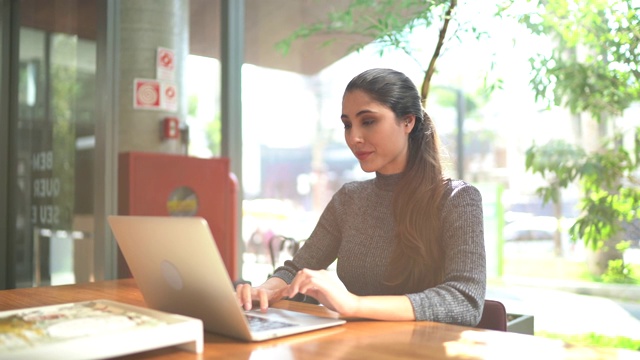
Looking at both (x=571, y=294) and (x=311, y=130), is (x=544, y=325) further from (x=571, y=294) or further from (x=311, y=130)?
(x=311, y=130)

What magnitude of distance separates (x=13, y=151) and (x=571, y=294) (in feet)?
10.8

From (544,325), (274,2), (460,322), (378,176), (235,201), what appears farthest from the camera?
(274,2)

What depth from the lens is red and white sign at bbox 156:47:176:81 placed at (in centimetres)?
399

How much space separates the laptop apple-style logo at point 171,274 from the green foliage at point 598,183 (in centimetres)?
236

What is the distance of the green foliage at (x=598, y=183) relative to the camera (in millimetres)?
3010

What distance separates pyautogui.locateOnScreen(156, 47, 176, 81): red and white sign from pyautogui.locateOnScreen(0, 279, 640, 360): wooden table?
2975 mm

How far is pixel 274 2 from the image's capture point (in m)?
4.56

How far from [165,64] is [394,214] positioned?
2.53 metres

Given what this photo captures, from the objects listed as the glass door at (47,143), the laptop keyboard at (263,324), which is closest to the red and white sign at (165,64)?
the glass door at (47,143)

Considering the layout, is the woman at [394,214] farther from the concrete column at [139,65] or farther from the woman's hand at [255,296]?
the concrete column at [139,65]

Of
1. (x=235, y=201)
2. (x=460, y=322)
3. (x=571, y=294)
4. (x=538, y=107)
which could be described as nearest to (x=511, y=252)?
(x=571, y=294)

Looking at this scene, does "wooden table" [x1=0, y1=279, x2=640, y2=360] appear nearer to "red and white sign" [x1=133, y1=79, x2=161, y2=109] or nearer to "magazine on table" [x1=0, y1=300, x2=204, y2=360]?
"magazine on table" [x1=0, y1=300, x2=204, y2=360]

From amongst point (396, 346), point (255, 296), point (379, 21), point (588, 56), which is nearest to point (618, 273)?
point (588, 56)

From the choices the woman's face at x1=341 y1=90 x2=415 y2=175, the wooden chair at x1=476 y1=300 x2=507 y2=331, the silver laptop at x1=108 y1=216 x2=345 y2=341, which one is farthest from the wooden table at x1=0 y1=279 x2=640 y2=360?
the woman's face at x1=341 y1=90 x2=415 y2=175
